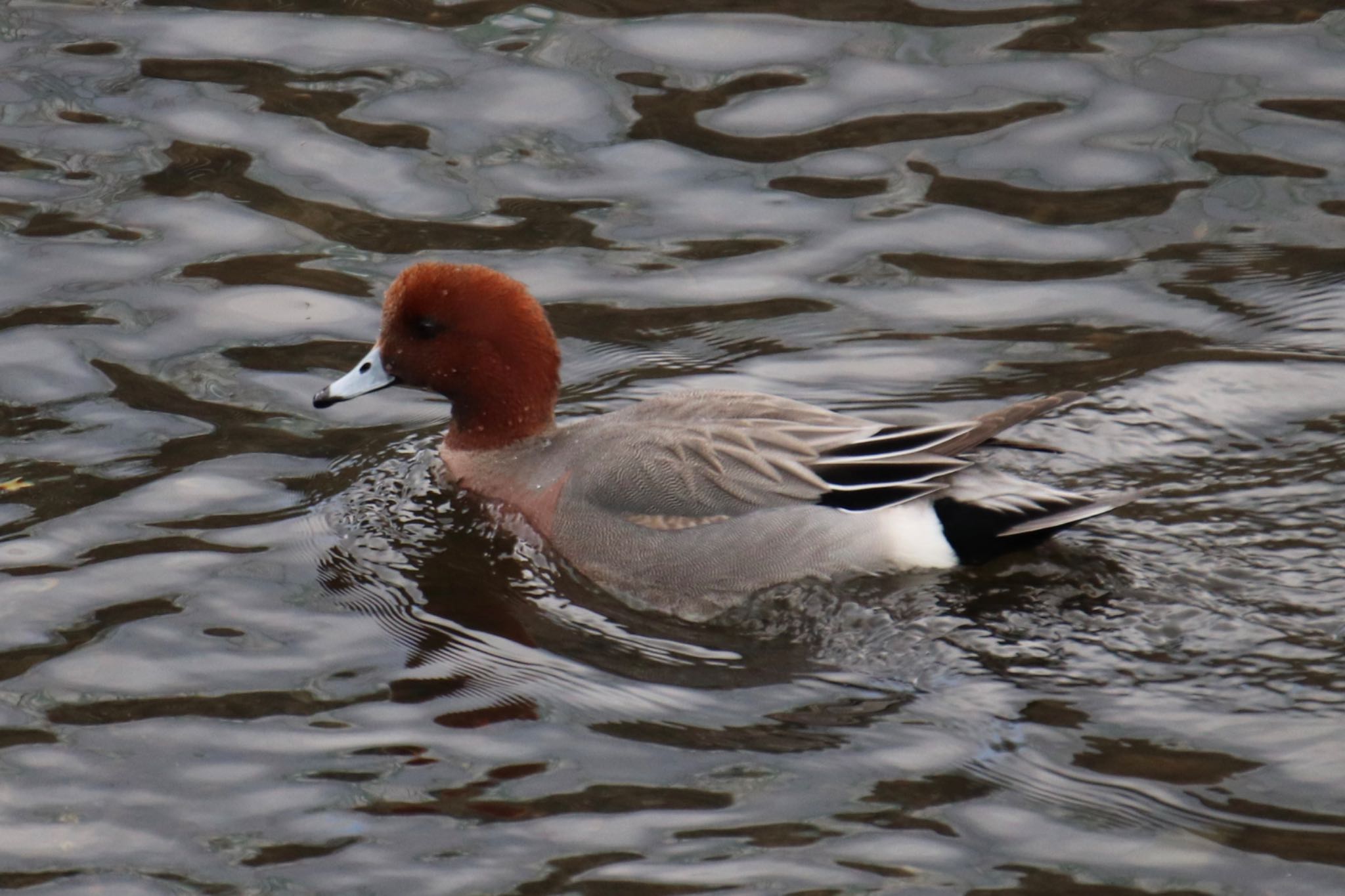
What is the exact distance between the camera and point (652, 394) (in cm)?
730

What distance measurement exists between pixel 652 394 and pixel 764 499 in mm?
1401

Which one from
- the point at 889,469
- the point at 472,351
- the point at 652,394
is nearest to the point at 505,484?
the point at 472,351

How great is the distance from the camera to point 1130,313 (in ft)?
25.0

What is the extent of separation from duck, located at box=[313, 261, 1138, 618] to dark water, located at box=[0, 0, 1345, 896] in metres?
0.13

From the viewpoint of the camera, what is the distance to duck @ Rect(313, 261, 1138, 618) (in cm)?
591

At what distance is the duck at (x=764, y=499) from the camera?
19.4ft

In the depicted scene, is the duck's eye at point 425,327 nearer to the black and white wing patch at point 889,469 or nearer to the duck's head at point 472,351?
the duck's head at point 472,351

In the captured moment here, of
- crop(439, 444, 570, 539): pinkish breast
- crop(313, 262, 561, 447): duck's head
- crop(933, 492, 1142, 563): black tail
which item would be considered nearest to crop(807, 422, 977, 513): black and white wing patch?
crop(933, 492, 1142, 563): black tail

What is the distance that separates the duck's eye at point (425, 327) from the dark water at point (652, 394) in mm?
575

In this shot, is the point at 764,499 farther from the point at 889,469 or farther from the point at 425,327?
the point at 425,327

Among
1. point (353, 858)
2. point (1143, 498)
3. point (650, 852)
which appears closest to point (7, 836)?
point (353, 858)

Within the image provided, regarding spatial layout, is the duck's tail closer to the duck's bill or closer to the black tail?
the black tail

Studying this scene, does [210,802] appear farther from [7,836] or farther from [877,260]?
[877,260]

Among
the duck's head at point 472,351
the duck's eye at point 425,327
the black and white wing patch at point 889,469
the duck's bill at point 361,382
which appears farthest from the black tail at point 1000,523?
the duck's bill at point 361,382
